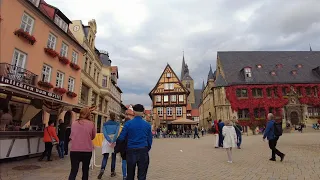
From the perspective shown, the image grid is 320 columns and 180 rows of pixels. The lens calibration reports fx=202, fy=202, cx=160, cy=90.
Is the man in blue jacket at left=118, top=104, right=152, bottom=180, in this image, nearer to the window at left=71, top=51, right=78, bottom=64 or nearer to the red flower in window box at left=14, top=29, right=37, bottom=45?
the red flower in window box at left=14, top=29, right=37, bottom=45

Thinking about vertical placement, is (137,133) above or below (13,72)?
below

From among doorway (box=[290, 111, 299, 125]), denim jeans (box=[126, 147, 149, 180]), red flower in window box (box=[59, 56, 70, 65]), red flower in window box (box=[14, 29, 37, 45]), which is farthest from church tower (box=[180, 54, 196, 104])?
denim jeans (box=[126, 147, 149, 180])

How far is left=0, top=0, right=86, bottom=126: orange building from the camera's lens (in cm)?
1031

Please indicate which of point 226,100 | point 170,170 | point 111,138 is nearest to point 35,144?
point 111,138

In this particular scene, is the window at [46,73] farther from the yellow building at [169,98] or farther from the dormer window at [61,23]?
the yellow building at [169,98]

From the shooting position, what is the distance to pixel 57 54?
57.3 feet

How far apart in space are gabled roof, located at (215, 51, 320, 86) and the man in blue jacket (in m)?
34.9

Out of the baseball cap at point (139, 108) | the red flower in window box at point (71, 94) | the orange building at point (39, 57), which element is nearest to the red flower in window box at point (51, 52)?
the orange building at point (39, 57)

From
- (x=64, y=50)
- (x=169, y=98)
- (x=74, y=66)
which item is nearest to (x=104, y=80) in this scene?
(x=74, y=66)

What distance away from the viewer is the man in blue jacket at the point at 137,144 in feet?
11.6

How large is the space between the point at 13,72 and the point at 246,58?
40557mm

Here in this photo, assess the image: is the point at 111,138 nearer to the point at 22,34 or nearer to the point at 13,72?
the point at 13,72

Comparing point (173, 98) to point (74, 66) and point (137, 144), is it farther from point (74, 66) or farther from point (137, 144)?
point (137, 144)

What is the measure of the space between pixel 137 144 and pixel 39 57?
603 inches
